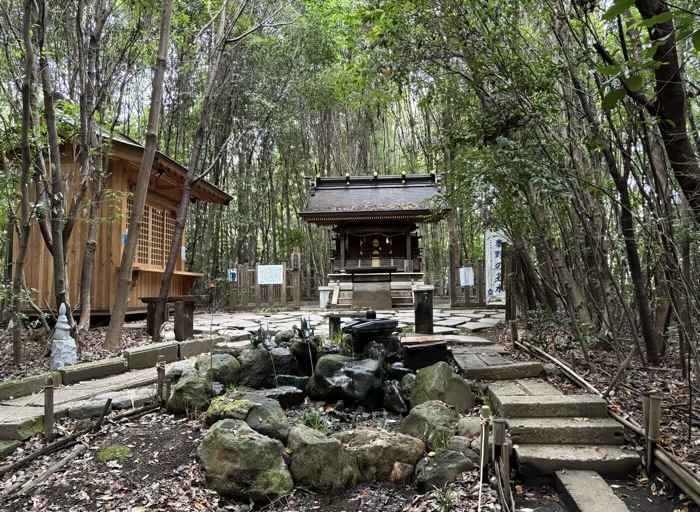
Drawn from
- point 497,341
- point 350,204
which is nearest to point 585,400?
point 497,341

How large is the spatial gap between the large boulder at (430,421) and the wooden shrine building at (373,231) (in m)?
8.29

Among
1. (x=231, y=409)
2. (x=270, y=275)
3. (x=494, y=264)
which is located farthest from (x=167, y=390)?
(x=270, y=275)

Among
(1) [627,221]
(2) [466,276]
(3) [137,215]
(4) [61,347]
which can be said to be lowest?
(4) [61,347]

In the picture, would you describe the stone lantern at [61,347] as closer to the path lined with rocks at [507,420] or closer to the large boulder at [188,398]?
the path lined with rocks at [507,420]

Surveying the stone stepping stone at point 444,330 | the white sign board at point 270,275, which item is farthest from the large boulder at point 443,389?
the white sign board at point 270,275

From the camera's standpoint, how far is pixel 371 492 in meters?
3.19

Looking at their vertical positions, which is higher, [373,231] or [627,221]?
[373,231]

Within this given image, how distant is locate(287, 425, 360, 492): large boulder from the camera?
317 centimetres

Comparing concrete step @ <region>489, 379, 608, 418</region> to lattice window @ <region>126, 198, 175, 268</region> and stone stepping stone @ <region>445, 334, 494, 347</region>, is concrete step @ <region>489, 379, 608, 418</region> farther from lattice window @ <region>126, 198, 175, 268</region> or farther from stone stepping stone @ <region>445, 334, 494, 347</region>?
lattice window @ <region>126, 198, 175, 268</region>

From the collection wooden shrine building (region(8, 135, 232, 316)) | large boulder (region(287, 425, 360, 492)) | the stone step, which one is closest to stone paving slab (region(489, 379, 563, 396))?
the stone step

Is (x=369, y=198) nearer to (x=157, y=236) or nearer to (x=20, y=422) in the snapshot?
(x=157, y=236)

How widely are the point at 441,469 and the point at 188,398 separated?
222 cm

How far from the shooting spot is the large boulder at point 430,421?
3496mm

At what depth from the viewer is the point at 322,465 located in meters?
3.18
